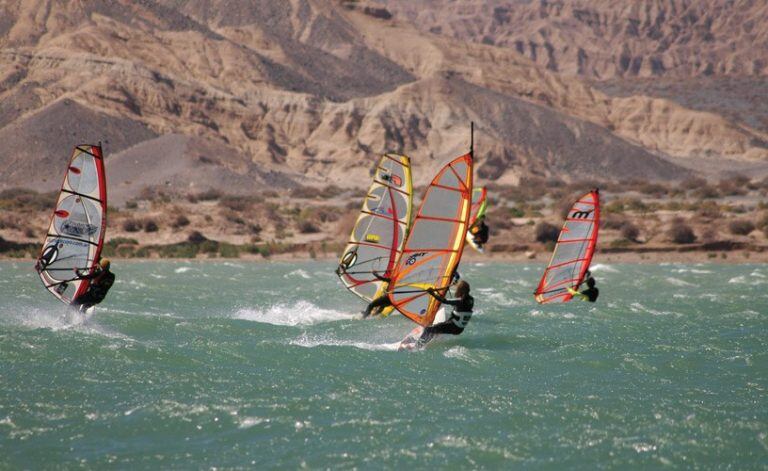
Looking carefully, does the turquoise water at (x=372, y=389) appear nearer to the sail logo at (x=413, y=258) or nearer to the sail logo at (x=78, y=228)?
the sail logo at (x=413, y=258)

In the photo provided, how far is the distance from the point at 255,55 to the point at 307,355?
79832mm

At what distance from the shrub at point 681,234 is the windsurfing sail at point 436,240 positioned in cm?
2495

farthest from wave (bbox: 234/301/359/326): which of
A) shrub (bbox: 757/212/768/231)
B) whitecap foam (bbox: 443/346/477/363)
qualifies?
shrub (bbox: 757/212/768/231)

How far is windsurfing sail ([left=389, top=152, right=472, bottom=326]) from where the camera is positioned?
13767 mm

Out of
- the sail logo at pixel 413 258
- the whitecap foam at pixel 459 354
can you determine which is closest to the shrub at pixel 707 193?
the whitecap foam at pixel 459 354

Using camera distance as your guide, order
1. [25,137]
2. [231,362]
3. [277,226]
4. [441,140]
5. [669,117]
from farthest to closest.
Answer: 1. [669,117]
2. [441,140]
3. [25,137]
4. [277,226]
5. [231,362]

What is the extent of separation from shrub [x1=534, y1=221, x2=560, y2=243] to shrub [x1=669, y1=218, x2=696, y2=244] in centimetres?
451

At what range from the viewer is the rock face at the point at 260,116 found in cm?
6438

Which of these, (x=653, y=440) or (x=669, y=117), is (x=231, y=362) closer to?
(x=653, y=440)

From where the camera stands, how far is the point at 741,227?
38.5 m

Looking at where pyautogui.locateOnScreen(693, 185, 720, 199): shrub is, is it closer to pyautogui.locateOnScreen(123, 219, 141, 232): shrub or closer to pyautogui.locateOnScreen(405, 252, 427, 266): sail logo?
pyautogui.locateOnScreen(123, 219, 141, 232): shrub

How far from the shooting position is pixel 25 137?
63.5m

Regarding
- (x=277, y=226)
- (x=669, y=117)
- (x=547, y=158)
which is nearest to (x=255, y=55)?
(x=547, y=158)

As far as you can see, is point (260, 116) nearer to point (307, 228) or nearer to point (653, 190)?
point (653, 190)
